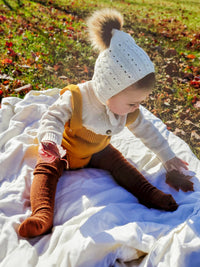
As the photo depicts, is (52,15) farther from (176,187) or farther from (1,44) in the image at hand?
(176,187)

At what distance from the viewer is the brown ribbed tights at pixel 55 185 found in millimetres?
1700

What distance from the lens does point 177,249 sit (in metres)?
1.57

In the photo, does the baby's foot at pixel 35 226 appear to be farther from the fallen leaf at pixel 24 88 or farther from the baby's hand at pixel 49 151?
the fallen leaf at pixel 24 88

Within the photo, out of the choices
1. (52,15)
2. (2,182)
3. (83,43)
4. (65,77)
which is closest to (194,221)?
(2,182)

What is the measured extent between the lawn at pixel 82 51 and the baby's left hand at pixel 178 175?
756mm

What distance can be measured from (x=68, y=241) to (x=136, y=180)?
31.9 inches

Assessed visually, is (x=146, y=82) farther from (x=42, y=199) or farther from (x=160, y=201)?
(x=42, y=199)

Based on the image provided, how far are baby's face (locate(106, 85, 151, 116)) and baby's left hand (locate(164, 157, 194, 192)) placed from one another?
2.45 feet

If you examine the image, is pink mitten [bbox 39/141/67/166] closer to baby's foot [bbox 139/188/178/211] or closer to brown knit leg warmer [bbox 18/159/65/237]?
brown knit leg warmer [bbox 18/159/65/237]

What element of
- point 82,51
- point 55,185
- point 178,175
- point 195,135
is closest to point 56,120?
point 55,185

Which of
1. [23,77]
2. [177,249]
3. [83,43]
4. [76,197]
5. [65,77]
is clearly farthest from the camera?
[83,43]

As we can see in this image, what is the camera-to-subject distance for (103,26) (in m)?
1.92

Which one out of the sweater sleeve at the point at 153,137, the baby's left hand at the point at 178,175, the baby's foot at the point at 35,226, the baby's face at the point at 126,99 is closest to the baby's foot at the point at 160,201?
the baby's left hand at the point at 178,175

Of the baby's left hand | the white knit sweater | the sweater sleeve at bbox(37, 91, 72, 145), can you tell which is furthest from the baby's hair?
the baby's left hand
